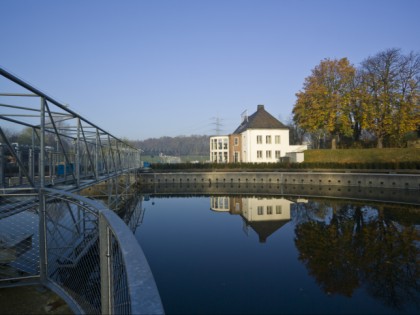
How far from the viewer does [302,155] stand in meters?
37.0

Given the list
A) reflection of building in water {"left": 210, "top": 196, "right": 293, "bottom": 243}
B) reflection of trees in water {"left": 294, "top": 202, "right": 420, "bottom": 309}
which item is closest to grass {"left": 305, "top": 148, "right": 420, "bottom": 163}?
reflection of building in water {"left": 210, "top": 196, "right": 293, "bottom": 243}

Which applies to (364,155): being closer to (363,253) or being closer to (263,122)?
(263,122)

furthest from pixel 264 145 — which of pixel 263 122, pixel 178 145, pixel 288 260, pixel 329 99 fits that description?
pixel 178 145

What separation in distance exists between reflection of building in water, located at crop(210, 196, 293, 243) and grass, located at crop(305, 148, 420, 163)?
631 inches

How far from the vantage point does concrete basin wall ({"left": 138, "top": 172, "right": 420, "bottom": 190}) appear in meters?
24.6

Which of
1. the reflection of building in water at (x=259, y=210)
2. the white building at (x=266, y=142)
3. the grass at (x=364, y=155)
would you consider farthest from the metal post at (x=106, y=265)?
the white building at (x=266, y=142)

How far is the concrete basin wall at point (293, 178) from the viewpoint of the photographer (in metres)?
24.6

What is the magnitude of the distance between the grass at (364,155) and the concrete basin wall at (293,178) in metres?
5.15

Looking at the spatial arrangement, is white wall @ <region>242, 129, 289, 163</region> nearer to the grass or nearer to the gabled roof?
the gabled roof

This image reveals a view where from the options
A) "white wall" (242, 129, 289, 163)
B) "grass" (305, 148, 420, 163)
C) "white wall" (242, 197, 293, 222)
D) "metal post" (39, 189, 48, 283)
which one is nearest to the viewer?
"metal post" (39, 189, 48, 283)

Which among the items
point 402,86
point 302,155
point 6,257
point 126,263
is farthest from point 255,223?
point 402,86

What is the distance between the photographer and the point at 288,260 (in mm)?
9227

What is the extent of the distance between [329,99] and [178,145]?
267 ft

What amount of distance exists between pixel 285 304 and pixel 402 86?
1439 inches
